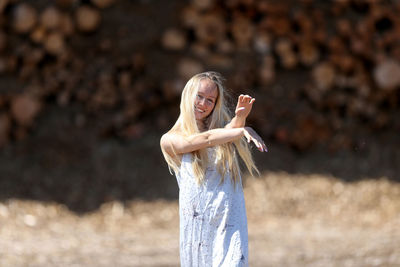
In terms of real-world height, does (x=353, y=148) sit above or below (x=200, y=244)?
above

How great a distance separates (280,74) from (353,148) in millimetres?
1138

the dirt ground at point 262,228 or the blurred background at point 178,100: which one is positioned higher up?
the blurred background at point 178,100

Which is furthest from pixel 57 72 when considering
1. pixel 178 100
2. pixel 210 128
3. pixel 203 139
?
pixel 203 139

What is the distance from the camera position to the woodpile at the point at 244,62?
7.38m

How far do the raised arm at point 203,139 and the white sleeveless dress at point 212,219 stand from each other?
65 mm

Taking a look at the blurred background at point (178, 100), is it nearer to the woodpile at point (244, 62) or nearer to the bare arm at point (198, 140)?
the woodpile at point (244, 62)

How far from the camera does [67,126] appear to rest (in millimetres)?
7297

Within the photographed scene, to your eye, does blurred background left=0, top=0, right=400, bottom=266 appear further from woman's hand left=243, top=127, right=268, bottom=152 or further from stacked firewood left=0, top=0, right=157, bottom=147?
woman's hand left=243, top=127, right=268, bottom=152

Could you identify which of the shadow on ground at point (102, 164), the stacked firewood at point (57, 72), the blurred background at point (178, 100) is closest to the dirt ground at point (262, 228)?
the blurred background at point (178, 100)

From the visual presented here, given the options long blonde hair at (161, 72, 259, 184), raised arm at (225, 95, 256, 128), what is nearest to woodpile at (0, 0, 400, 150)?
long blonde hair at (161, 72, 259, 184)

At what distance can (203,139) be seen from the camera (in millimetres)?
2549

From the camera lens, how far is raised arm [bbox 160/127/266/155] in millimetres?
2482

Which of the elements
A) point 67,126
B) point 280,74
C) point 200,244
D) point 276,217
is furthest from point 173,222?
point 200,244

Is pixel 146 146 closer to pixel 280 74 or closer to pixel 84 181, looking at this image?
pixel 84 181
